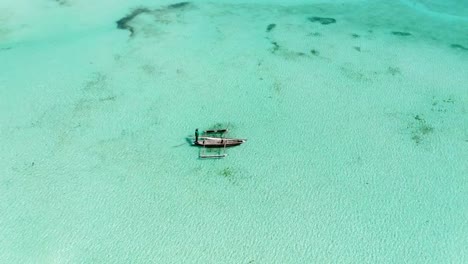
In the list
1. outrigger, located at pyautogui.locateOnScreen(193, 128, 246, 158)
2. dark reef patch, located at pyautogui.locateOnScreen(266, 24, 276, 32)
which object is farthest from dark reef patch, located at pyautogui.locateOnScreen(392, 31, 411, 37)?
outrigger, located at pyautogui.locateOnScreen(193, 128, 246, 158)

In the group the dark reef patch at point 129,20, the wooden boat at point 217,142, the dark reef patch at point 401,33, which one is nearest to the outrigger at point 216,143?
the wooden boat at point 217,142

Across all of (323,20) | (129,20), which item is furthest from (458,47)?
(129,20)

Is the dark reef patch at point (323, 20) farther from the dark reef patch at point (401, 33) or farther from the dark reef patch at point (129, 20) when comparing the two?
the dark reef patch at point (129, 20)

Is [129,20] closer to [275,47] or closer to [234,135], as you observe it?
[275,47]

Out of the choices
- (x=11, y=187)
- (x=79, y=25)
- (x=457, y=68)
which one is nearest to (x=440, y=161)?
(x=457, y=68)

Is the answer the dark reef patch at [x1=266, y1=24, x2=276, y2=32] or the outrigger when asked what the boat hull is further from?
the dark reef patch at [x1=266, y1=24, x2=276, y2=32]
